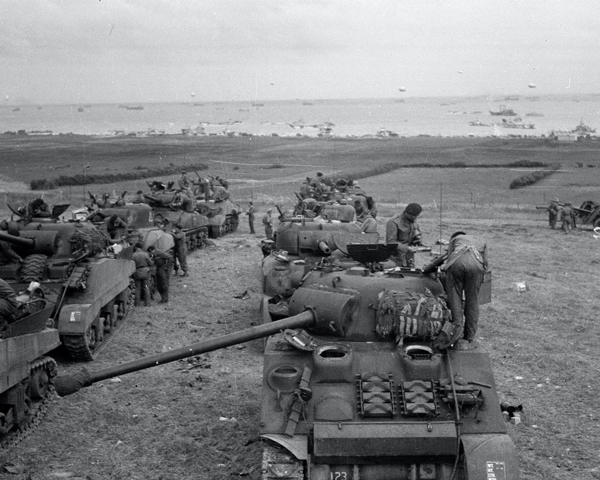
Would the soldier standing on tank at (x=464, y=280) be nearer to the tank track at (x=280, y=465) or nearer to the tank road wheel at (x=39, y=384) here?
the tank track at (x=280, y=465)

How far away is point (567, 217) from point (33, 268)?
23.9 m

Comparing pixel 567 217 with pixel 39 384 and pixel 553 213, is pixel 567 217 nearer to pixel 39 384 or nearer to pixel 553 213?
pixel 553 213

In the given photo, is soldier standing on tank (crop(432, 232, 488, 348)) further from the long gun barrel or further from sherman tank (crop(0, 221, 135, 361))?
sherman tank (crop(0, 221, 135, 361))

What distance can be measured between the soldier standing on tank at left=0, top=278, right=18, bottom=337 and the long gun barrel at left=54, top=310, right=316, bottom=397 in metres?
2.78

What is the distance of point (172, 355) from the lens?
27.0 ft

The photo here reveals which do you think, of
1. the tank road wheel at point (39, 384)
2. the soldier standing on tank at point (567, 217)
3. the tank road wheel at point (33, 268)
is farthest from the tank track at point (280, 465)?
the soldier standing on tank at point (567, 217)

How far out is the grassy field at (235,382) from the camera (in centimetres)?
980

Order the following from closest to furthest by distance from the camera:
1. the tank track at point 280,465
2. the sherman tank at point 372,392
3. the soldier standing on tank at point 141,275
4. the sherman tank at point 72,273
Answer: the tank track at point 280,465, the sherman tank at point 372,392, the sherman tank at point 72,273, the soldier standing on tank at point 141,275

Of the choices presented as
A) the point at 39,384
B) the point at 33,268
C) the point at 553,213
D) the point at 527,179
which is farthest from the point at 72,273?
the point at 527,179

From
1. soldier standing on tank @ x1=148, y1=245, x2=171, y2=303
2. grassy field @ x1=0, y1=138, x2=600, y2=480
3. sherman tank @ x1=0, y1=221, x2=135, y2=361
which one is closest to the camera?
grassy field @ x1=0, y1=138, x2=600, y2=480

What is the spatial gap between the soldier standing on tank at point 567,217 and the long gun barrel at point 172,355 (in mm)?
25122

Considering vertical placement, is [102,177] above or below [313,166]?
above

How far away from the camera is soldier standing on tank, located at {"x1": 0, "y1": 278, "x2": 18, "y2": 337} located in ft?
33.3

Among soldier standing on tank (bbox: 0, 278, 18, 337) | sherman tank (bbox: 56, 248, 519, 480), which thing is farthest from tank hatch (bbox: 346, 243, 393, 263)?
soldier standing on tank (bbox: 0, 278, 18, 337)
